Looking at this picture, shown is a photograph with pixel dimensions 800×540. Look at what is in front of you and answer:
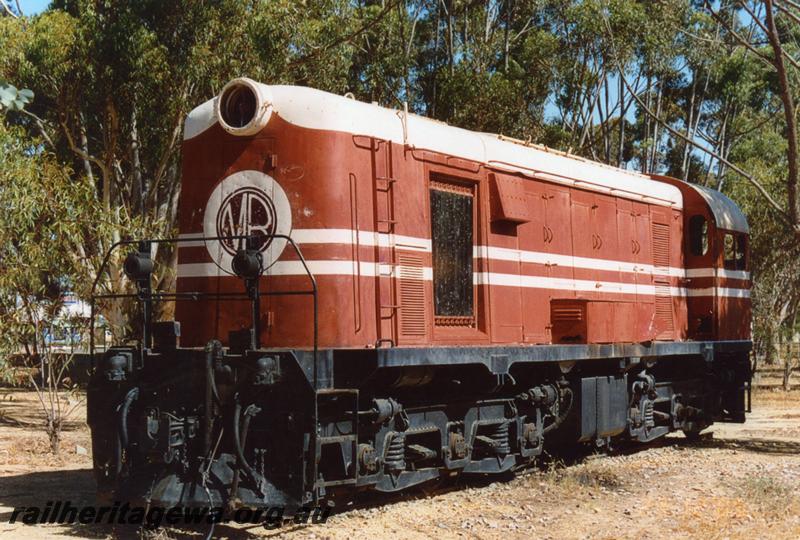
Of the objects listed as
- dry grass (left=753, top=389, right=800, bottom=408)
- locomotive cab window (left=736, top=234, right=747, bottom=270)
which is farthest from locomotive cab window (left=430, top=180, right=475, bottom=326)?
dry grass (left=753, top=389, right=800, bottom=408)

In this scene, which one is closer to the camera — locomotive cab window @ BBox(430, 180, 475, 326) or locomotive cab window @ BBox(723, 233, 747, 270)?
locomotive cab window @ BBox(430, 180, 475, 326)

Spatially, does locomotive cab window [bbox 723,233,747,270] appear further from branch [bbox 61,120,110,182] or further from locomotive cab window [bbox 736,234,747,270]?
branch [bbox 61,120,110,182]

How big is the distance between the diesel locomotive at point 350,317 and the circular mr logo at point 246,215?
17mm

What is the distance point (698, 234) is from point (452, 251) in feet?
22.4

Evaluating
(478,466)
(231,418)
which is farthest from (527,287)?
(231,418)

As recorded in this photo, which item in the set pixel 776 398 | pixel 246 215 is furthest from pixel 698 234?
pixel 776 398

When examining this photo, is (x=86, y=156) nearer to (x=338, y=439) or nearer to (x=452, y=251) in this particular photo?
(x=452, y=251)

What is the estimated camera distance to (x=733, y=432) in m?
17.8

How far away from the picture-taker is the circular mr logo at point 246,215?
29.4 ft

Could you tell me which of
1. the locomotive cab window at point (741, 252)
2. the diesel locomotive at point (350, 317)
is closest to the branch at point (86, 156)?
the diesel locomotive at point (350, 317)

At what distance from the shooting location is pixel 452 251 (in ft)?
33.6

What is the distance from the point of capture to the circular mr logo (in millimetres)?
8953

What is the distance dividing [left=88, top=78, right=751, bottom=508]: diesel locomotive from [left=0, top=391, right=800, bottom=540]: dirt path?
38cm

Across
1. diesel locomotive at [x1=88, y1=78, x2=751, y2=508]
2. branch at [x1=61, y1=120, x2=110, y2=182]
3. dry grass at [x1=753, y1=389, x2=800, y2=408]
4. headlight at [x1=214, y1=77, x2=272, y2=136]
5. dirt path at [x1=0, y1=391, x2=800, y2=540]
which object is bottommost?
dry grass at [x1=753, y1=389, x2=800, y2=408]
